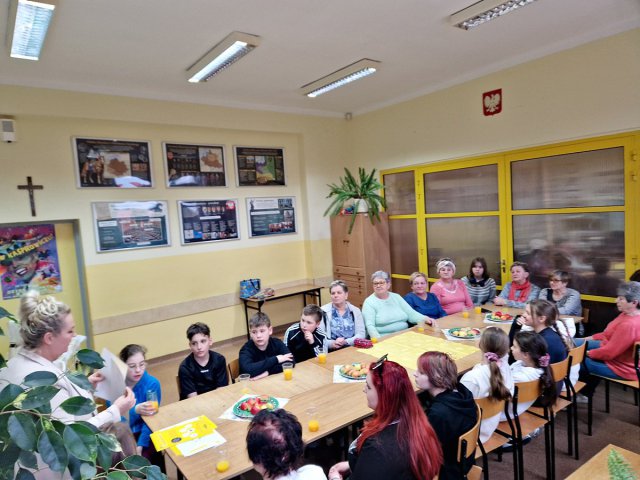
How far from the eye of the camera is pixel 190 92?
17.7 feet

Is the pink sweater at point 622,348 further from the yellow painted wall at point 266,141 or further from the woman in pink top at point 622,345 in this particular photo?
the yellow painted wall at point 266,141

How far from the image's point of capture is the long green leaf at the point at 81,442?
0.83m

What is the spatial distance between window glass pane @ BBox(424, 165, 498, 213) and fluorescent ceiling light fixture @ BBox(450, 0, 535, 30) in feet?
6.75

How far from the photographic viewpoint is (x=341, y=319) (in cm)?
393

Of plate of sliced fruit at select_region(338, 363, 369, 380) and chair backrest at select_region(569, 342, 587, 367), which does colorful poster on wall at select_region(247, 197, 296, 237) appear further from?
chair backrest at select_region(569, 342, 587, 367)

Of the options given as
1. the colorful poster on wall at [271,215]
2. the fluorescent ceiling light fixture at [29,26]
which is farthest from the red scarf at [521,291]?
the fluorescent ceiling light fixture at [29,26]

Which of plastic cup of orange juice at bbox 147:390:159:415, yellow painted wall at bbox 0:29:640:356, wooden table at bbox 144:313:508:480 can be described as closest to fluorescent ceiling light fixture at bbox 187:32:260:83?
yellow painted wall at bbox 0:29:640:356

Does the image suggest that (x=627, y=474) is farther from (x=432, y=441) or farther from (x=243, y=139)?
(x=243, y=139)

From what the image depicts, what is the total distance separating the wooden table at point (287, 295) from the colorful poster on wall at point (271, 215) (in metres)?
0.95

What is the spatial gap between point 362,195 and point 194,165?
8.47ft

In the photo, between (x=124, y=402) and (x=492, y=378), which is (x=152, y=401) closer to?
(x=124, y=402)

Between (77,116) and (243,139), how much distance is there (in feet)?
7.30

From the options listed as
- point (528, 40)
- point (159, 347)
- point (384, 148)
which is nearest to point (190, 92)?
point (384, 148)

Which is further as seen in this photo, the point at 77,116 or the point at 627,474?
the point at 77,116
